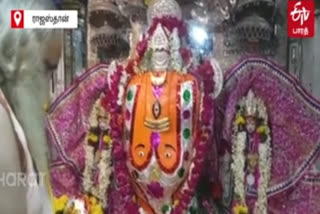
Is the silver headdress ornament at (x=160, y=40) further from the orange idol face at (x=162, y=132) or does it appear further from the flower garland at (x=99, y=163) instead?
the flower garland at (x=99, y=163)

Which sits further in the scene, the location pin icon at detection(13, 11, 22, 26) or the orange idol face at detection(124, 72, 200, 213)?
the location pin icon at detection(13, 11, 22, 26)

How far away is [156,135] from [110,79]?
0.50 ft

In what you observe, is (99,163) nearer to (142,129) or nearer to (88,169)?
(88,169)

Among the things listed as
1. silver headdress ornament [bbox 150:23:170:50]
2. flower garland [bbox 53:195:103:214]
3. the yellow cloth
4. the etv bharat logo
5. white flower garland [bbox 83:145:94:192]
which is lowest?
flower garland [bbox 53:195:103:214]

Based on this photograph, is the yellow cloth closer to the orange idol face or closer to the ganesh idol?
the ganesh idol

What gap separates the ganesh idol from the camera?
133 cm

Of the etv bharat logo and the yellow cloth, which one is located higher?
the yellow cloth

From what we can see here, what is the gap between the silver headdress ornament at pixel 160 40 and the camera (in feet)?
4.47

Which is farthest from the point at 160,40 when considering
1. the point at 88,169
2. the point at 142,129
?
the point at 88,169

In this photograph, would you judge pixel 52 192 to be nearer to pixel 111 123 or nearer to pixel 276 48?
pixel 111 123

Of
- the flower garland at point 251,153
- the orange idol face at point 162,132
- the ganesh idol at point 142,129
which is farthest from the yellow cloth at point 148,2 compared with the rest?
the flower garland at point 251,153

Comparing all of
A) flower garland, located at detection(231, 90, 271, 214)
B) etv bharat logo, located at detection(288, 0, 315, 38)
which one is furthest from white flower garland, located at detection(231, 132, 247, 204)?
→ etv bharat logo, located at detection(288, 0, 315, 38)

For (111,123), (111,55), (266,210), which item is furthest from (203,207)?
(111,55)

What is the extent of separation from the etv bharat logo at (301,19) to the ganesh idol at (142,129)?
16 centimetres
